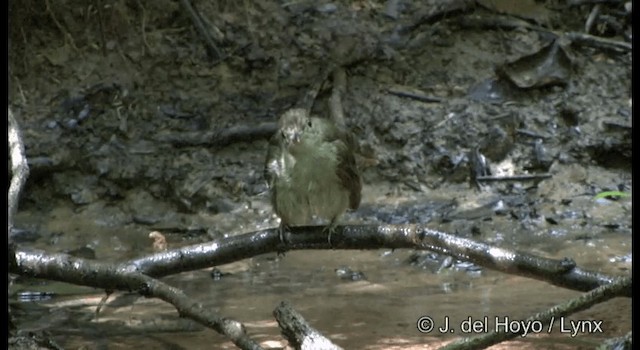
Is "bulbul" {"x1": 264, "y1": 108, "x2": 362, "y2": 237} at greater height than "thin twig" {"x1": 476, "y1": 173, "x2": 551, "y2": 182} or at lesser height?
greater

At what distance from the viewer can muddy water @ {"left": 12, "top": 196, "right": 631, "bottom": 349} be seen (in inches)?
205

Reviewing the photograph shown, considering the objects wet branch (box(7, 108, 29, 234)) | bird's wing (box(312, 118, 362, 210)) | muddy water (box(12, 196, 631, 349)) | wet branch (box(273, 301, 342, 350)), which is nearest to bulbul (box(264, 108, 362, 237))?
bird's wing (box(312, 118, 362, 210))

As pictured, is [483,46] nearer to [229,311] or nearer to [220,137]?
[220,137]

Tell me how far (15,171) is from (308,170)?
51.6 inches

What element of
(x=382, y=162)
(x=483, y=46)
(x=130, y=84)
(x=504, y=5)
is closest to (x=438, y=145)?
(x=382, y=162)

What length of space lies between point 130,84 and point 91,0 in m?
0.75

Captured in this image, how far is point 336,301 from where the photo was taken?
5.91 meters

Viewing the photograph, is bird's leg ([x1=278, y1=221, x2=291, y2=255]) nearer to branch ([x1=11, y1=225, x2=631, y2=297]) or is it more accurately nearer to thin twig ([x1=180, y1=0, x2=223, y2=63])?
branch ([x1=11, y1=225, x2=631, y2=297])

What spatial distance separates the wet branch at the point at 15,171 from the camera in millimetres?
4043

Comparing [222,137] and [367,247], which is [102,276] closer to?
[367,247]

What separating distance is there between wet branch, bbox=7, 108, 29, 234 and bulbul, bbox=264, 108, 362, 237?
1134 millimetres

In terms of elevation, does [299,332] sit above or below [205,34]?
below

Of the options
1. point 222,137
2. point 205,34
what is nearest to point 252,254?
point 222,137

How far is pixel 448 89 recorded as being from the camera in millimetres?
8602
